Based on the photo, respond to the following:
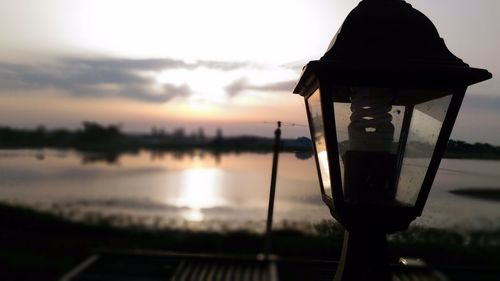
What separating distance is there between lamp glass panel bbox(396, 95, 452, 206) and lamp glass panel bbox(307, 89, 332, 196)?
176 millimetres

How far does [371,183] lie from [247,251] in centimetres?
574

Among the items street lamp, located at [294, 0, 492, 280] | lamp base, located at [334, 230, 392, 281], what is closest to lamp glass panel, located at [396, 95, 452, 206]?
street lamp, located at [294, 0, 492, 280]

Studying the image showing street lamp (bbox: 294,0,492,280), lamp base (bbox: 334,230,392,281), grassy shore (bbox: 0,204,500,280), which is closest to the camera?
street lamp (bbox: 294,0,492,280)

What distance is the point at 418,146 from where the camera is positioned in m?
1.15

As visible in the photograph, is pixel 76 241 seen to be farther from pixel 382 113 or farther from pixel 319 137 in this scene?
pixel 382 113

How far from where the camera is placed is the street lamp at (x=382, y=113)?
106cm

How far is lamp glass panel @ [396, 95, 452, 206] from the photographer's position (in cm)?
112

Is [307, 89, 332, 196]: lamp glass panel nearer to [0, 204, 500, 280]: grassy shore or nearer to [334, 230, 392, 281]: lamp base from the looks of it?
[334, 230, 392, 281]: lamp base

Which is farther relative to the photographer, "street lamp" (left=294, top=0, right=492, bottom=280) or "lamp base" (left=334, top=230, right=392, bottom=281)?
"lamp base" (left=334, top=230, right=392, bottom=281)

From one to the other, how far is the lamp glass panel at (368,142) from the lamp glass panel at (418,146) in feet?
0.09

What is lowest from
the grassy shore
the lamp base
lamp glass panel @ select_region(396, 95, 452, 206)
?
the grassy shore

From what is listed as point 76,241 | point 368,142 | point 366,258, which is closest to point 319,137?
point 368,142

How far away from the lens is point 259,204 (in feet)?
23.2

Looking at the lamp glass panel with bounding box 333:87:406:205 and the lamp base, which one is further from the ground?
the lamp glass panel with bounding box 333:87:406:205
